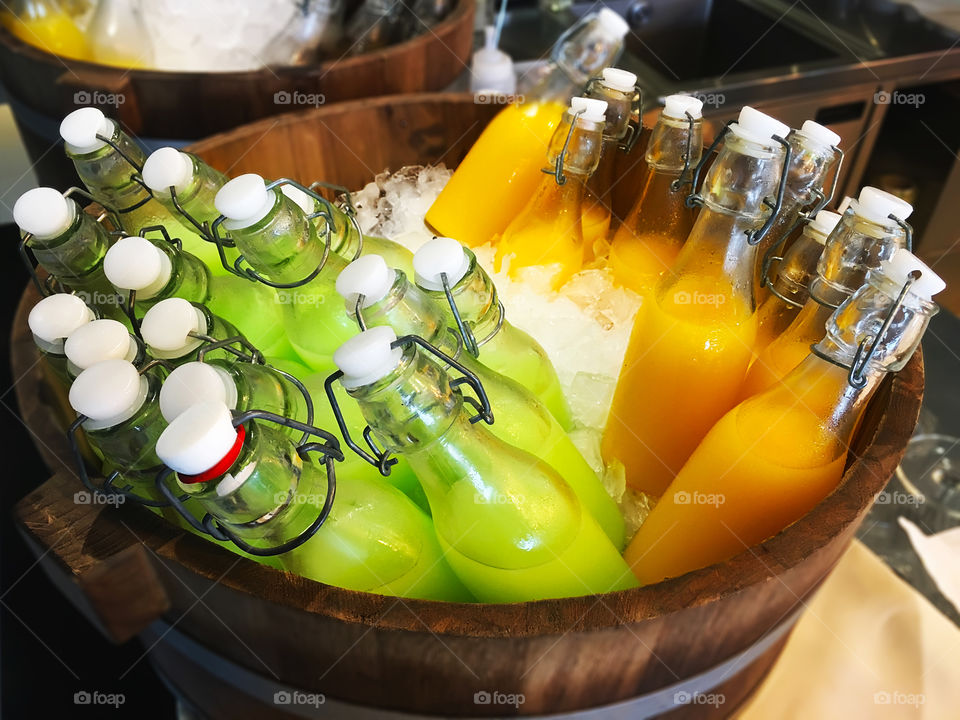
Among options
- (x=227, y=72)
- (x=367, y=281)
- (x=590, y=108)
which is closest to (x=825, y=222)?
(x=590, y=108)

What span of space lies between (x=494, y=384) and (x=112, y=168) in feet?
1.17

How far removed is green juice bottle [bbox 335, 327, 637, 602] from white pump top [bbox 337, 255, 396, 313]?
52 mm

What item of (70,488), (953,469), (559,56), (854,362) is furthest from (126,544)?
(953,469)

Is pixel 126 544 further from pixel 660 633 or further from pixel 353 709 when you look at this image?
pixel 660 633

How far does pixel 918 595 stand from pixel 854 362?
45 centimetres

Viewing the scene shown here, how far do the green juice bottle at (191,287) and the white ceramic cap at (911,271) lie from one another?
434 mm

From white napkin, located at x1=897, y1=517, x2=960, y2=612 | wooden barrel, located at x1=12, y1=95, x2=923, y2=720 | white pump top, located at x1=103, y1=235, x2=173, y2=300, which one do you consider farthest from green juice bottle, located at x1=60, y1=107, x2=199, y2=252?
white napkin, located at x1=897, y1=517, x2=960, y2=612

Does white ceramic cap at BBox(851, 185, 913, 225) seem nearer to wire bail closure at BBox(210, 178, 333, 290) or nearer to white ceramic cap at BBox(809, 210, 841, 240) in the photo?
white ceramic cap at BBox(809, 210, 841, 240)

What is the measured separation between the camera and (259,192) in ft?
1.42

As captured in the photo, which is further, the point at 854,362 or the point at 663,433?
the point at 663,433

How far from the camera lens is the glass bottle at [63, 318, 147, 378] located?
0.40 m

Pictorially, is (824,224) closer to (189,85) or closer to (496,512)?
(496,512)

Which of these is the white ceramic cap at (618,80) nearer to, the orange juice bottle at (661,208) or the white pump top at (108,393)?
the orange juice bottle at (661,208)

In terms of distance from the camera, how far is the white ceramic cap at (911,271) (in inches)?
14.5
